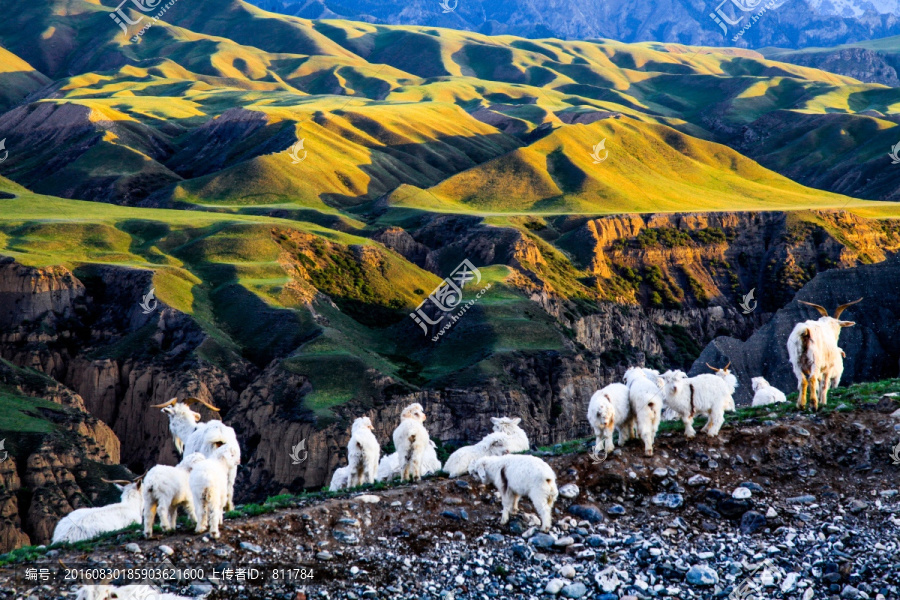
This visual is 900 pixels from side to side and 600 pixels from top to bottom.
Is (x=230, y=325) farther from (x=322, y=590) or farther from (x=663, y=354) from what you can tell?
(x=322, y=590)

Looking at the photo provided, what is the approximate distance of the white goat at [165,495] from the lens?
1642 cm

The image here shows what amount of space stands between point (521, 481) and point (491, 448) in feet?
15.9

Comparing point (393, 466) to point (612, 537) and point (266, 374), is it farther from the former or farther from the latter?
point (266, 374)

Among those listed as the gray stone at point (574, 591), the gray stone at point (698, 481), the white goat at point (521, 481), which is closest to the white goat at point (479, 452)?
the white goat at point (521, 481)

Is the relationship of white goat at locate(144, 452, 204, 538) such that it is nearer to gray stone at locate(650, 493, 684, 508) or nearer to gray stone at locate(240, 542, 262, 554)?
gray stone at locate(240, 542, 262, 554)

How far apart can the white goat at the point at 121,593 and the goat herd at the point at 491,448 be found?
221 centimetres

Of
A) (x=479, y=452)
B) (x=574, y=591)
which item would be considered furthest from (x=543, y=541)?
(x=479, y=452)

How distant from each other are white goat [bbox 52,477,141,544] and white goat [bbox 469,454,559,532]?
934cm

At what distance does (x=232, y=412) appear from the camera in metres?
61.5

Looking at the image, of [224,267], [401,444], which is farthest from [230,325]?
[401,444]

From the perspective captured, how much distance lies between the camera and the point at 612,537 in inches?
681

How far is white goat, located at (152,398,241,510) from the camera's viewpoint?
20.6 meters

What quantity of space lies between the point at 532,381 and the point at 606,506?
169ft

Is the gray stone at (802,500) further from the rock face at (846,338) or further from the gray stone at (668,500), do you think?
the rock face at (846,338)
